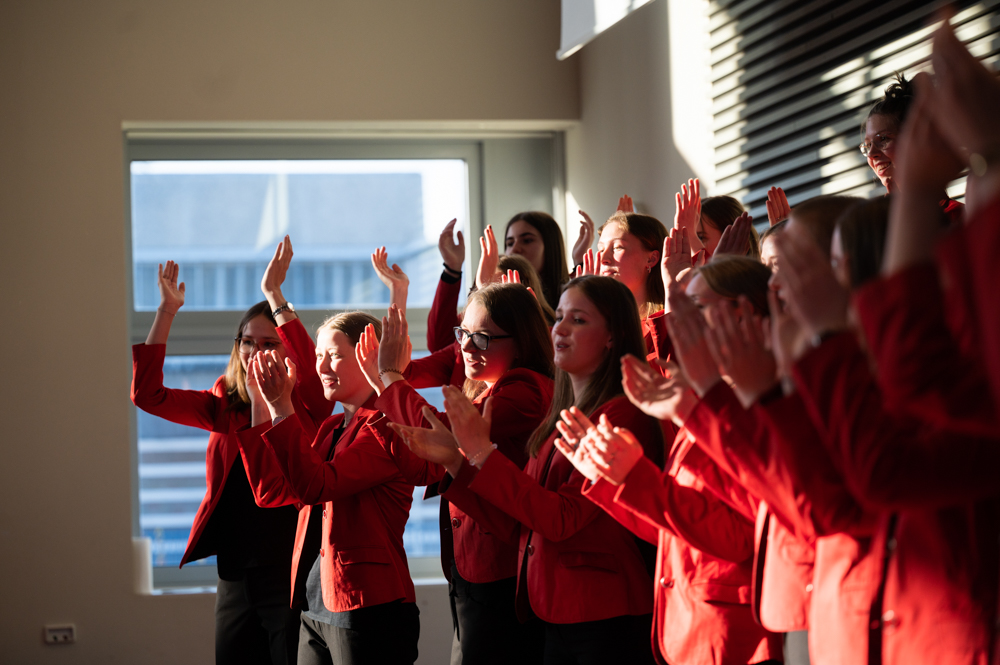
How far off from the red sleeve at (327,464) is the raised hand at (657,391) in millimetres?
1054

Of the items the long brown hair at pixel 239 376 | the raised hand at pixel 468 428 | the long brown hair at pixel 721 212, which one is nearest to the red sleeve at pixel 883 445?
the raised hand at pixel 468 428

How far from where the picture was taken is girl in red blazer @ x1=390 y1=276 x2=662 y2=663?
6.57ft

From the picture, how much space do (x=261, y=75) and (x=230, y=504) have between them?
9.15ft

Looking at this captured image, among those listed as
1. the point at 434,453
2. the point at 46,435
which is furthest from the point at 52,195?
the point at 434,453

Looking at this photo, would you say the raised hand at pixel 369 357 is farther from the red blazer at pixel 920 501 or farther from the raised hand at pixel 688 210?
the red blazer at pixel 920 501

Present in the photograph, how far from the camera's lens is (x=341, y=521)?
2.61 m

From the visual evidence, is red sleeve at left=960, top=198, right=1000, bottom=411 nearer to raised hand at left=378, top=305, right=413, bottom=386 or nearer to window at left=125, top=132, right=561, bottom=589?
raised hand at left=378, top=305, right=413, bottom=386

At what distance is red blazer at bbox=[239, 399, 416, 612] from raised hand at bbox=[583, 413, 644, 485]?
932 millimetres

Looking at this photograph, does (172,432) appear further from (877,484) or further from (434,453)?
(877,484)

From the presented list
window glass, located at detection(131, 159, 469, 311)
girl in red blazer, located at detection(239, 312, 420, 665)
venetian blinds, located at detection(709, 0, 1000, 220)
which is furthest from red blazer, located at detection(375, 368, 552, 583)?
window glass, located at detection(131, 159, 469, 311)

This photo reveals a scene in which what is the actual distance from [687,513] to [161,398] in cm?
227

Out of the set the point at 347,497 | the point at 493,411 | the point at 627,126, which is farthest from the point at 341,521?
the point at 627,126

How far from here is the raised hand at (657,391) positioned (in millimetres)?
1609

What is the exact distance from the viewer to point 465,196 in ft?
18.3
